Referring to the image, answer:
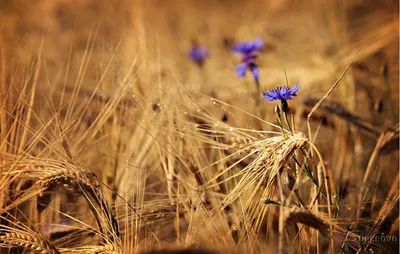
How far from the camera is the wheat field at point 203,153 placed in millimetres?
1486

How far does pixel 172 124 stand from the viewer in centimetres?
175

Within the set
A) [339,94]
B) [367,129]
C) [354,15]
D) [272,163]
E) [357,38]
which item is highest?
[354,15]

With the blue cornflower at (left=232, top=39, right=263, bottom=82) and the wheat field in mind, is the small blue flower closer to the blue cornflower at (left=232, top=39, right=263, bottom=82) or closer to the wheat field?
the wheat field

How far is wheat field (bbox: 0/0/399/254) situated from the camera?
58.5 inches

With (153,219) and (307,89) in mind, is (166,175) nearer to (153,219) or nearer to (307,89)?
(153,219)

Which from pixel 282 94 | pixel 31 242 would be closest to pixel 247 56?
pixel 282 94

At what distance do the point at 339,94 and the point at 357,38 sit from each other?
740 mm

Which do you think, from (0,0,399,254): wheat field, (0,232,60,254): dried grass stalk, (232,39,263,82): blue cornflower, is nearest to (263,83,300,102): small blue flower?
(0,0,399,254): wheat field

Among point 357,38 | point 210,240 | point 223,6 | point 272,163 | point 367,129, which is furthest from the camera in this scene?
point 223,6

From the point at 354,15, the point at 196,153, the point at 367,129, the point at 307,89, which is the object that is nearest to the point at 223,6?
the point at 354,15

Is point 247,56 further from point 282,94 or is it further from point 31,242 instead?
point 31,242

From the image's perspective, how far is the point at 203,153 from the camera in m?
1.83

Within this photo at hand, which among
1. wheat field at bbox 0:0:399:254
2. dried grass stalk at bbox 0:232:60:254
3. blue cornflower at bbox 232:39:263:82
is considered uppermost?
blue cornflower at bbox 232:39:263:82

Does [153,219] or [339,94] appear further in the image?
[339,94]
